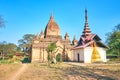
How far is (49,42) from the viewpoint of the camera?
5069 centimetres

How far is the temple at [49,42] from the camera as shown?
4647 centimetres

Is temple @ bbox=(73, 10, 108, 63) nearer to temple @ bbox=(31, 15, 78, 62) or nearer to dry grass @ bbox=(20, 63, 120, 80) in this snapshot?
temple @ bbox=(31, 15, 78, 62)

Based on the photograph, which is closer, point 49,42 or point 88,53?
point 88,53

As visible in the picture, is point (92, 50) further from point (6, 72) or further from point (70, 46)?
point (6, 72)

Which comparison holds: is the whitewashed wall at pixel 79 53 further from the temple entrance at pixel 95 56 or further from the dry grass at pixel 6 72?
the dry grass at pixel 6 72

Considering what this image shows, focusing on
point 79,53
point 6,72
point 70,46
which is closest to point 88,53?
point 79,53

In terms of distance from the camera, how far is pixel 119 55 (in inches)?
1908

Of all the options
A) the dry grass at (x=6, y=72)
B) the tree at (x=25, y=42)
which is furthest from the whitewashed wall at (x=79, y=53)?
the tree at (x=25, y=42)

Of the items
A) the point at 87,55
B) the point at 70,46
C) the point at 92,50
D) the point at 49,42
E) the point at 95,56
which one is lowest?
the point at 95,56

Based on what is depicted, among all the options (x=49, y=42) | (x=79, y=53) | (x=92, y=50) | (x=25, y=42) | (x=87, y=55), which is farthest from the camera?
(x=25, y=42)

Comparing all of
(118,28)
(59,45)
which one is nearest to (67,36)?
(59,45)

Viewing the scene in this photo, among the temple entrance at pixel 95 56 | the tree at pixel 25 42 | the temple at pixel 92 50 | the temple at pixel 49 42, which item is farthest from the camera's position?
the tree at pixel 25 42

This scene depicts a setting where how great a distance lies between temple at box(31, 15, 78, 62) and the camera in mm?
46469

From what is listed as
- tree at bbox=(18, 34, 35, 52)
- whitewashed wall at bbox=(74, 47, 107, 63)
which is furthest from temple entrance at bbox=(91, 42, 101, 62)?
tree at bbox=(18, 34, 35, 52)
